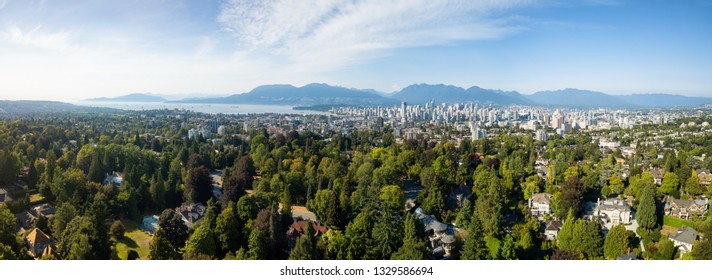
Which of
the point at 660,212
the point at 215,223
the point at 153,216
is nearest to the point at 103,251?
the point at 215,223

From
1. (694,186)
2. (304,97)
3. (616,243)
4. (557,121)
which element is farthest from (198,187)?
(304,97)

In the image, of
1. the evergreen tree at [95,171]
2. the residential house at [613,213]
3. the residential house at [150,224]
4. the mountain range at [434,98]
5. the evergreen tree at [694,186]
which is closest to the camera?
the residential house at [150,224]

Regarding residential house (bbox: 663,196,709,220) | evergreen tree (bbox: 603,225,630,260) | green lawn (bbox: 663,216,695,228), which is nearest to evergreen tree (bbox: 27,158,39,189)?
evergreen tree (bbox: 603,225,630,260)

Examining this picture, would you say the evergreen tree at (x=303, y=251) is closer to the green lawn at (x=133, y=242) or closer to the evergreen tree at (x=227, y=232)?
the evergreen tree at (x=227, y=232)

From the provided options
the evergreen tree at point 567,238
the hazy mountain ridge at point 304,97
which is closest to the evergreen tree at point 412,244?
the evergreen tree at point 567,238

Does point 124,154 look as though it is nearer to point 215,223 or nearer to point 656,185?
point 215,223

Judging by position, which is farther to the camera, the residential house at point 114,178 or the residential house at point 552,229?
the residential house at point 114,178

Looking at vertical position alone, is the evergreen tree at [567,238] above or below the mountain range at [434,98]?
below
